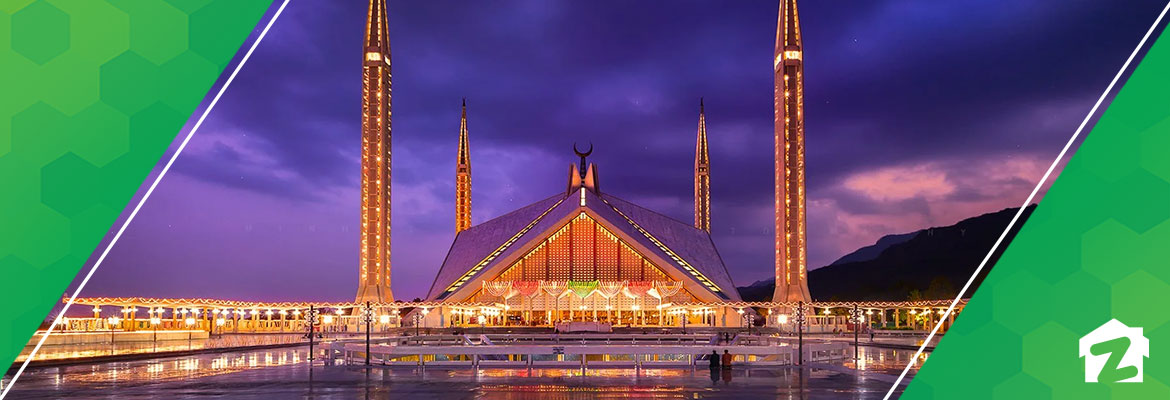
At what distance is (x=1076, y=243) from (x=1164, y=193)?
40 centimetres

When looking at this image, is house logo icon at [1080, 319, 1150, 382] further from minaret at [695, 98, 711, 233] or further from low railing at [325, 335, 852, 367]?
minaret at [695, 98, 711, 233]

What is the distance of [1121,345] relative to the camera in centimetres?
406

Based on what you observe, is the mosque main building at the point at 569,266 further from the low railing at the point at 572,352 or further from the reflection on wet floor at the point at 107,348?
the low railing at the point at 572,352

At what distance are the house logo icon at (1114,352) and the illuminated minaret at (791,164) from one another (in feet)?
192

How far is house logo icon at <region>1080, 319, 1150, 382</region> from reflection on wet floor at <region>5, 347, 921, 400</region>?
41.1 ft

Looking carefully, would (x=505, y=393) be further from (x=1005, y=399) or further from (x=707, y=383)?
(x=1005, y=399)

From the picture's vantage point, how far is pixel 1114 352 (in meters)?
4.07

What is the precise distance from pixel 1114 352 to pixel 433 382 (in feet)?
56.2

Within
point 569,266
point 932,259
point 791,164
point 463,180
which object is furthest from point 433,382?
point 932,259

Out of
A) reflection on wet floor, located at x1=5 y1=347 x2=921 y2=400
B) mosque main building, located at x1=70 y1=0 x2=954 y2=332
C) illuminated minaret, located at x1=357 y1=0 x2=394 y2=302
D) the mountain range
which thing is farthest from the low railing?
the mountain range

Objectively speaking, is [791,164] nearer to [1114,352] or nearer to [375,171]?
[375,171]

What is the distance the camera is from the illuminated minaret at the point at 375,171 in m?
62.1

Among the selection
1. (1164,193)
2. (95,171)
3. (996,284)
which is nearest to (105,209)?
(95,171)

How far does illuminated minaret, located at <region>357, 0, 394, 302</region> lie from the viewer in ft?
204
